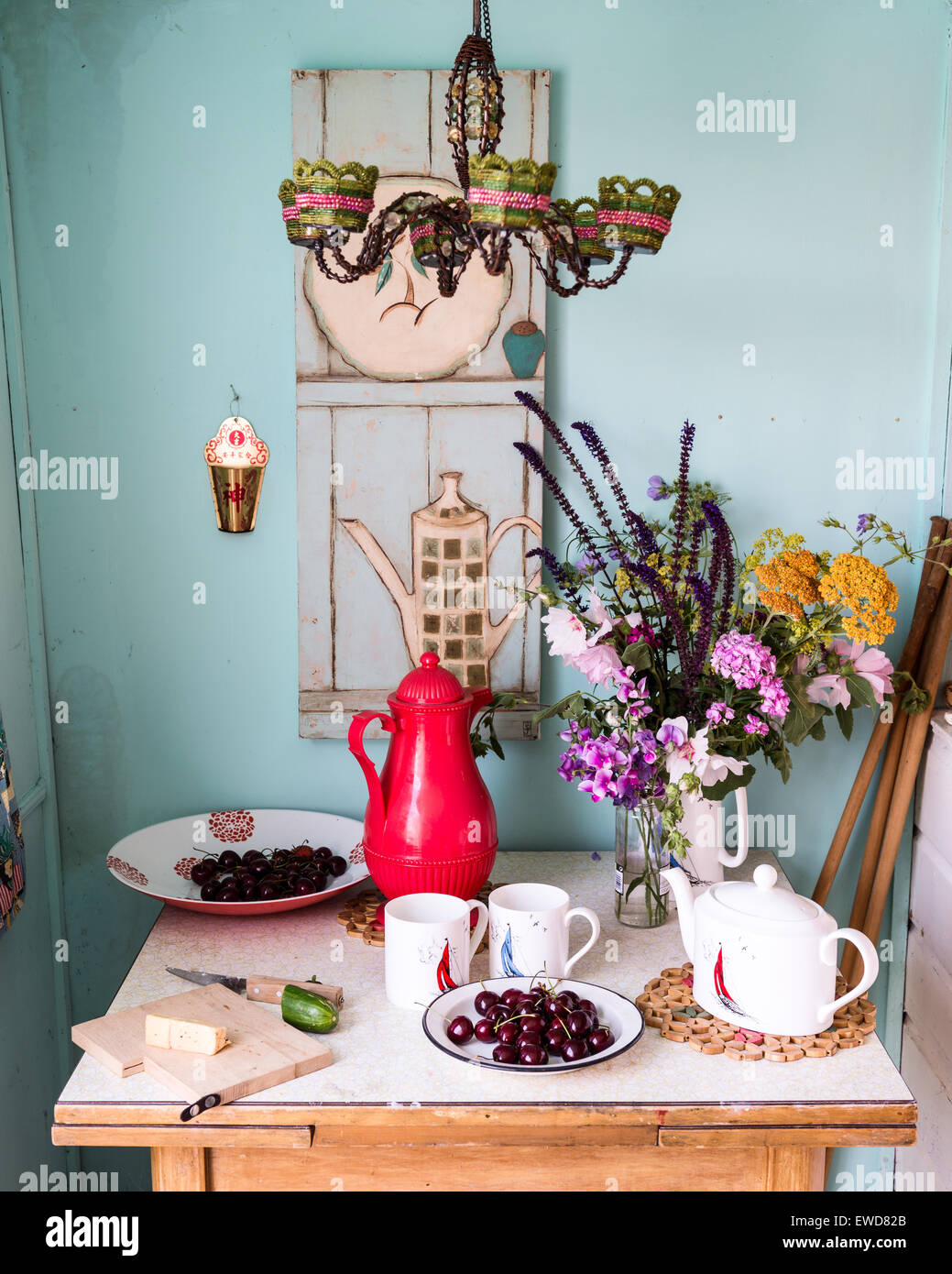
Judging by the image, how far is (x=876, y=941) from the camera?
78.0 inches

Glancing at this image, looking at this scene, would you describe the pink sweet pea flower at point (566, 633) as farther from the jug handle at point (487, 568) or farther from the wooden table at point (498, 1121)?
the wooden table at point (498, 1121)

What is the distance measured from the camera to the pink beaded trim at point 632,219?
3.95ft

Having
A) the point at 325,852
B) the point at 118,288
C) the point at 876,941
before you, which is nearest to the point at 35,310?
the point at 118,288

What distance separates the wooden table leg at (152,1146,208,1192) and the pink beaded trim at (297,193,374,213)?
104cm

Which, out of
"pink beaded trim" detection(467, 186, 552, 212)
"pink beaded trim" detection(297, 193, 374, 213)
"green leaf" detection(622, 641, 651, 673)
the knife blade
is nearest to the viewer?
"pink beaded trim" detection(467, 186, 552, 212)

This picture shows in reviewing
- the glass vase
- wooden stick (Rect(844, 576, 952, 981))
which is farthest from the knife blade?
wooden stick (Rect(844, 576, 952, 981))

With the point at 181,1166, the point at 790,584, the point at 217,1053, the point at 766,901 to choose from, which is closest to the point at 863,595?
the point at 790,584

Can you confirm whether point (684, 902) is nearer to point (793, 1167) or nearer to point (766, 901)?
point (766, 901)

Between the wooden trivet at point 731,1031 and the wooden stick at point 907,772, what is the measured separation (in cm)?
50

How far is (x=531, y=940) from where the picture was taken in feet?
4.63

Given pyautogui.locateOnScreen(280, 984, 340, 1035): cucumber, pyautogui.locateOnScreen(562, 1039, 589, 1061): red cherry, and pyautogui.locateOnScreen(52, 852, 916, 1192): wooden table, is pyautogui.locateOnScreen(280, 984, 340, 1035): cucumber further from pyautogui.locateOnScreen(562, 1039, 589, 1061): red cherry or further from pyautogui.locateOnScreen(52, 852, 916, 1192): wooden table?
pyautogui.locateOnScreen(562, 1039, 589, 1061): red cherry

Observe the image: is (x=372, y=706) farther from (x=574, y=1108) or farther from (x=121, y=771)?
(x=574, y=1108)

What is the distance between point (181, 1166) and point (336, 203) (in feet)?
3.50

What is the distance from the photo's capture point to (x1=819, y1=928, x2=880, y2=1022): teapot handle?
4.15 ft
